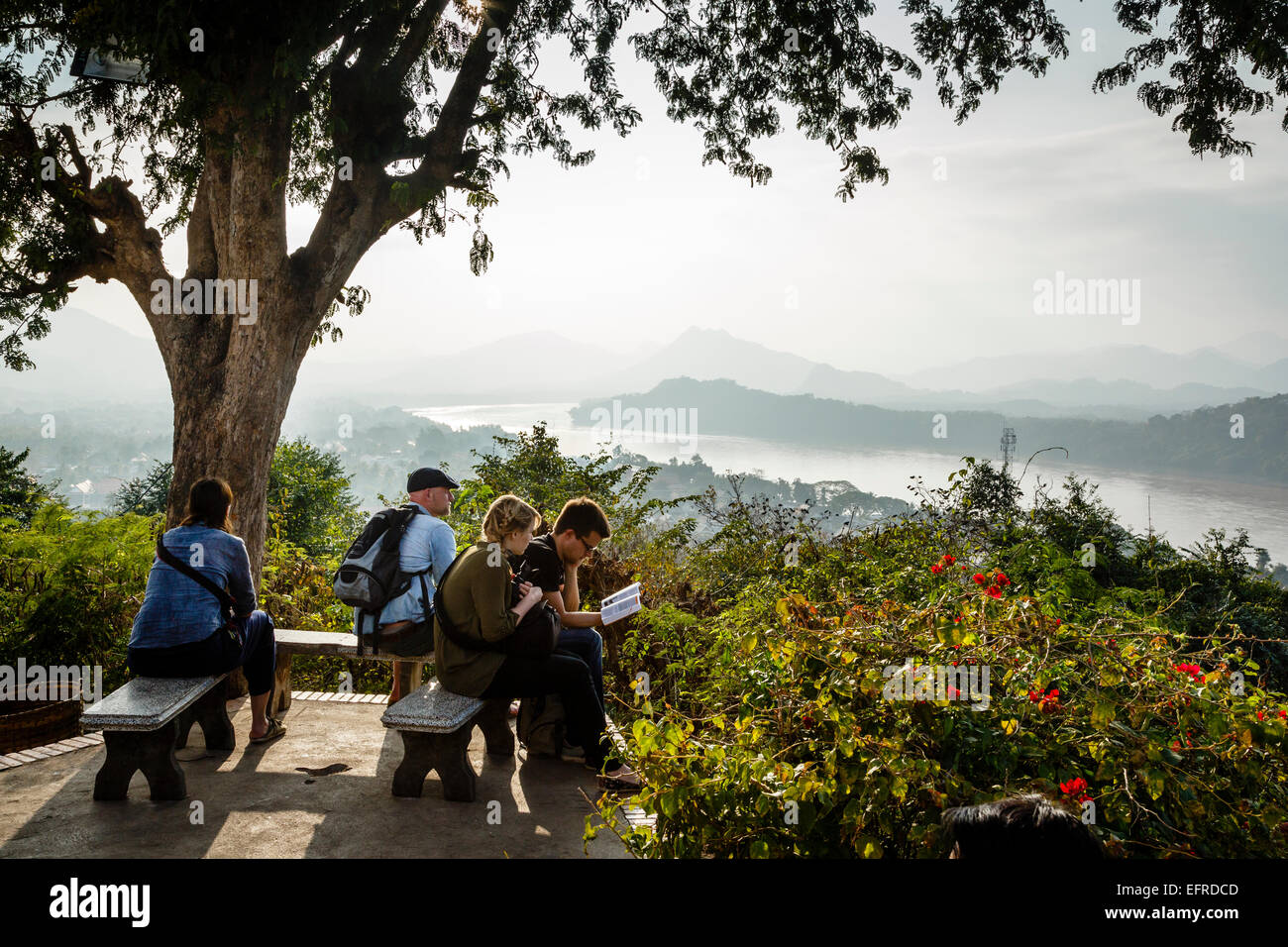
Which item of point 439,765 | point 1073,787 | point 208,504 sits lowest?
point 439,765

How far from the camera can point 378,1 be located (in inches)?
257

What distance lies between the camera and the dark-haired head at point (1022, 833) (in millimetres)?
1555

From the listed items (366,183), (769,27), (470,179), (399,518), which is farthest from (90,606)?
(769,27)

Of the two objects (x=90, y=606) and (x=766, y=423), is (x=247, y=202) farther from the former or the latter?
(x=766, y=423)

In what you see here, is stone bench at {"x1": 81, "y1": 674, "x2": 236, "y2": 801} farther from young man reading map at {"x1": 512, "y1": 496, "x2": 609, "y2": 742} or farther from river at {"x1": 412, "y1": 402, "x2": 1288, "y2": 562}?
river at {"x1": 412, "y1": 402, "x2": 1288, "y2": 562}

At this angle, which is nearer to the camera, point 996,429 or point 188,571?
point 188,571

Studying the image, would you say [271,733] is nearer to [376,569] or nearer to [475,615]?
[376,569]

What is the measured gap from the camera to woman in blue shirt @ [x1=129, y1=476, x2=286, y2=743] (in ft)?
14.0

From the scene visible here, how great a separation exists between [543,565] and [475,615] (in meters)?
0.60

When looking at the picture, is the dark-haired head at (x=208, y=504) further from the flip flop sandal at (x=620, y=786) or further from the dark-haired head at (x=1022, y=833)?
the dark-haired head at (x=1022, y=833)

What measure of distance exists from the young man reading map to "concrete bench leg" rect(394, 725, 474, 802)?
2.81 ft

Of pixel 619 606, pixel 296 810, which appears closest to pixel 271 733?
pixel 296 810

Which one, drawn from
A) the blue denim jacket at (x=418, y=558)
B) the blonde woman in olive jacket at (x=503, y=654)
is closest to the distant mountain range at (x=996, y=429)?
the blue denim jacket at (x=418, y=558)

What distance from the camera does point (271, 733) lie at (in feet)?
16.4
